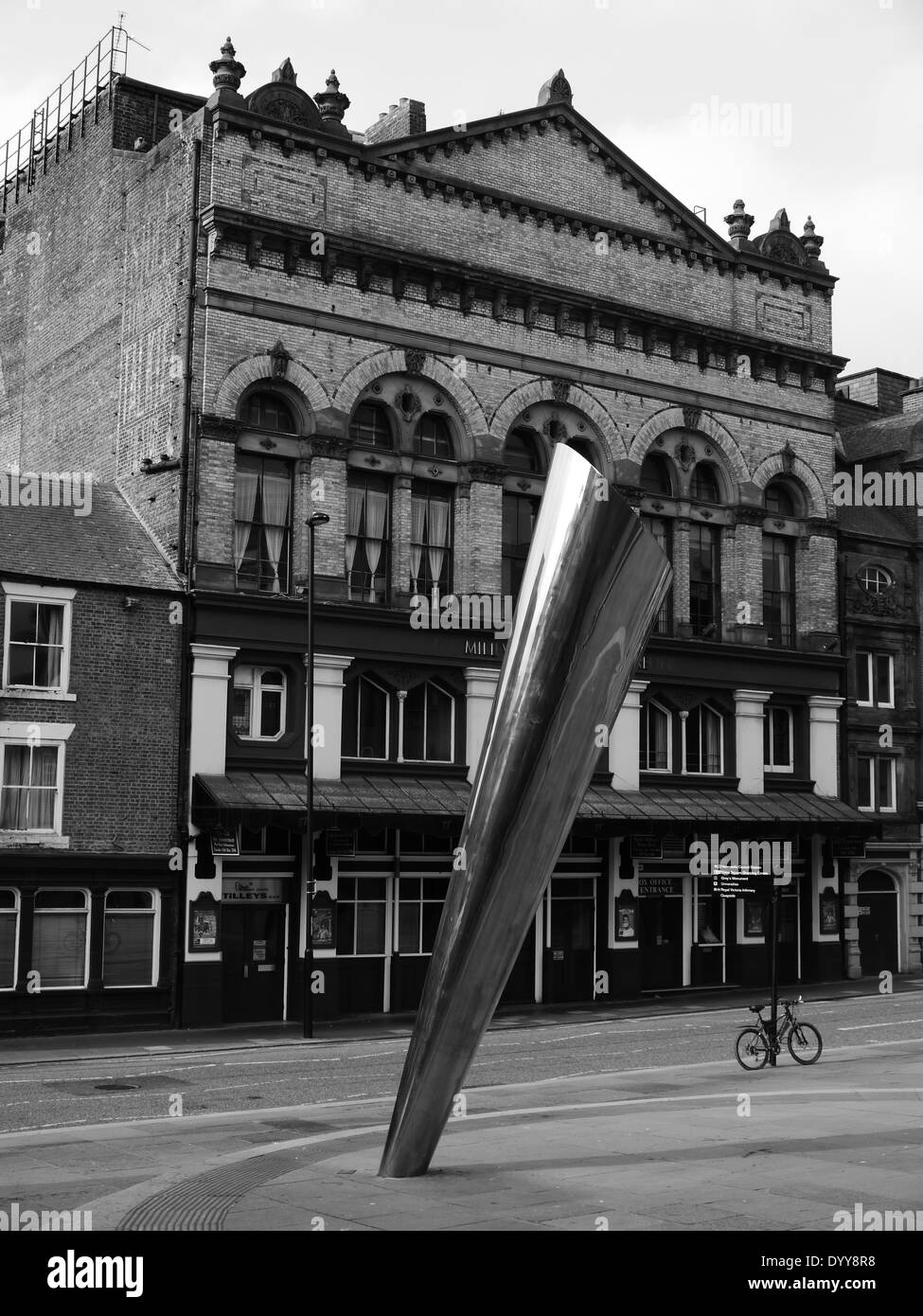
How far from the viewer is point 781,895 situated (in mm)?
41469

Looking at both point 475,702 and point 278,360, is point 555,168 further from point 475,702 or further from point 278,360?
point 475,702

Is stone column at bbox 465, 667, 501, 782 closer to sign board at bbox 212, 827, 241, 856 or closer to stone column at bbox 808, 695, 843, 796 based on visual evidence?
sign board at bbox 212, 827, 241, 856

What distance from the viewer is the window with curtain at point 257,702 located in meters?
33.4

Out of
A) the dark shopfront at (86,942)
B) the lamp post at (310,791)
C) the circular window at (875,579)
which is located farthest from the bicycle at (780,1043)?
the circular window at (875,579)

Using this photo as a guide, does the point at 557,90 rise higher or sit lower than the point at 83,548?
higher

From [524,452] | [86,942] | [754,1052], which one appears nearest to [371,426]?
[524,452]

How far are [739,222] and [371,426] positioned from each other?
597 inches

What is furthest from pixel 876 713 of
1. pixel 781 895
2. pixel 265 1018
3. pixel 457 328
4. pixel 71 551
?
pixel 71 551

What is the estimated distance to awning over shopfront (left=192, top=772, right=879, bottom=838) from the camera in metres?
31.6

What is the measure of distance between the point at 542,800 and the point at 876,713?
34706 millimetres

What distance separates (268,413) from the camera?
→ 34688mm

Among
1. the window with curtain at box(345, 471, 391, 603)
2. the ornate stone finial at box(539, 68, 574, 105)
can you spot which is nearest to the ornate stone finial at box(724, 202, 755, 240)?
the ornate stone finial at box(539, 68, 574, 105)

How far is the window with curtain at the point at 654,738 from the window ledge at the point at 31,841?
15585 millimetres

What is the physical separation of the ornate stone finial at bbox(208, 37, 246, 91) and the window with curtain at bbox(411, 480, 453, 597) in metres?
9.81
